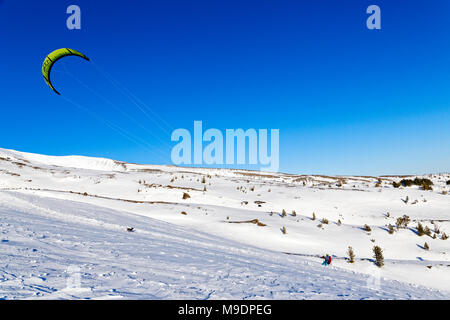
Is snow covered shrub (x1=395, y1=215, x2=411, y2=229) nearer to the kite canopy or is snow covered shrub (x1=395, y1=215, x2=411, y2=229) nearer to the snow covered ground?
the snow covered ground

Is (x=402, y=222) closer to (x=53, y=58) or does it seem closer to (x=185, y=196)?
(x=185, y=196)

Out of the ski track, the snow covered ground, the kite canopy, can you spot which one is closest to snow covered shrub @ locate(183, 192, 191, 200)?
the snow covered ground

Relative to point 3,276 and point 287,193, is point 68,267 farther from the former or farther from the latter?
point 287,193

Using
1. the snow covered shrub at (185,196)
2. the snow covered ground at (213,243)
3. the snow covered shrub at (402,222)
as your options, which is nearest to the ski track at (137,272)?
the snow covered ground at (213,243)

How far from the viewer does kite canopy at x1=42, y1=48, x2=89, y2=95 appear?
15.1 m

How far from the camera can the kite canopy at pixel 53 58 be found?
593 inches

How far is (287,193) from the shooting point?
21.8m

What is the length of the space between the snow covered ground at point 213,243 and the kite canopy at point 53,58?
7.03 m

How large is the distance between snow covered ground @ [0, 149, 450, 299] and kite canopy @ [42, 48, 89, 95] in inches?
277

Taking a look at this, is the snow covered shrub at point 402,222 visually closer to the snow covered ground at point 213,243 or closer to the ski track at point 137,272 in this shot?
the snow covered ground at point 213,243

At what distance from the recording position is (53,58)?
50.6ft
